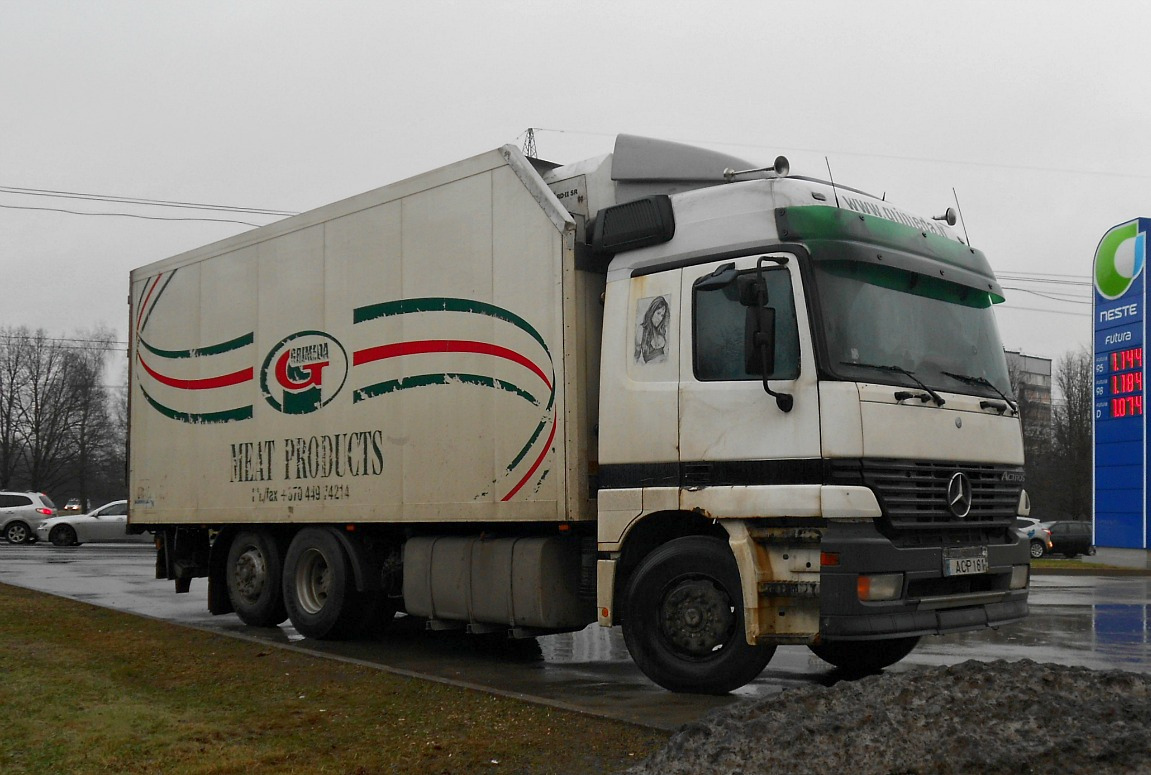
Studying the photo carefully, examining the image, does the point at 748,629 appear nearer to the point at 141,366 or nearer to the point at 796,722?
the point at 796,722

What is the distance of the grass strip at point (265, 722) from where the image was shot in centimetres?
593

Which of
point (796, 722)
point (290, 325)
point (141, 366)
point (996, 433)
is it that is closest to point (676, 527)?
point (996, 433)

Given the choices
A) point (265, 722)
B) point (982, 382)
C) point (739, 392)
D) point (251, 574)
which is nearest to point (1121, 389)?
point (982, 382)

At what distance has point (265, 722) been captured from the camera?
6.91m

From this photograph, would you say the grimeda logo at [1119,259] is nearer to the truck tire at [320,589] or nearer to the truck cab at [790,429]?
the truck cab at [790,429]

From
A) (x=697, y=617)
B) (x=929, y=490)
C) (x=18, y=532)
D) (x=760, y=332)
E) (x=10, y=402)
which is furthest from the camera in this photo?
(x=10, y=402)

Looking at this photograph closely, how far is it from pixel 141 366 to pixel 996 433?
9.63 m

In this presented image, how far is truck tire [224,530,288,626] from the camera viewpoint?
11.9 m

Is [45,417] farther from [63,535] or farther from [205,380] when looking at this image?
[205,380]

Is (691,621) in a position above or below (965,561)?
below

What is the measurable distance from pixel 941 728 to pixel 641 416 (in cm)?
376

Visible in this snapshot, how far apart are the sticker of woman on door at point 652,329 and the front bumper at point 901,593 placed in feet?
5.71

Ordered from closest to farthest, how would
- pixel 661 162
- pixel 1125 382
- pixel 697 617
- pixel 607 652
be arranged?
pixel 697 617 → pixel 661 162 → pixel 607 652 → pixel 1125 382

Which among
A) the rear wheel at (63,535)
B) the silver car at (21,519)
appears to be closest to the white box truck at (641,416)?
the rear wheel at (63,535)
